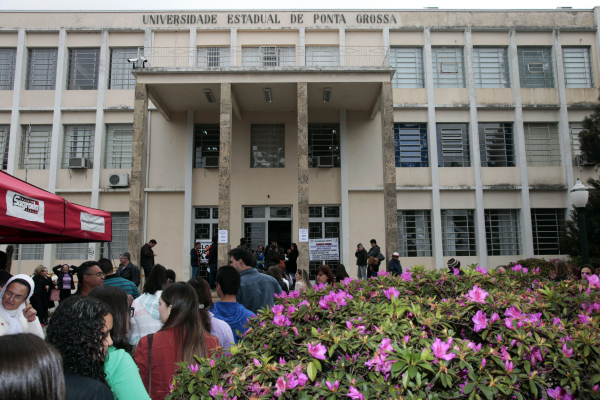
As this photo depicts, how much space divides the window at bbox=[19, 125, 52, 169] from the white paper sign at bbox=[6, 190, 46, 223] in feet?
44.9

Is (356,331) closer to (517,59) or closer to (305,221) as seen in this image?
(305,221)

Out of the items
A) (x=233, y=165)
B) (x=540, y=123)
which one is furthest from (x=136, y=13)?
(x=540, y=123)

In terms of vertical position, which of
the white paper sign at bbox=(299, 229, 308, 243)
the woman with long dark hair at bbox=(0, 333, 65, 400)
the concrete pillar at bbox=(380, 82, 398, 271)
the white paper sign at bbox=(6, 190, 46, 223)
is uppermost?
the concrete pillar at bbox=(380, 82, 398, 271)

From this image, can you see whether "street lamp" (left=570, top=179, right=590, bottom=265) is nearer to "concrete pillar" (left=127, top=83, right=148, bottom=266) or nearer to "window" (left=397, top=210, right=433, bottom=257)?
"window" (left=397, top=210, right=433, bottom=257)

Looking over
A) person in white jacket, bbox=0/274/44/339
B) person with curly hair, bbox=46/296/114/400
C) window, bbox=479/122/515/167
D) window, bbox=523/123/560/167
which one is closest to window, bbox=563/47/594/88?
window, bbox=523/123/560/167

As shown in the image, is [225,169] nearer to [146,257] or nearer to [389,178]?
[146,257]

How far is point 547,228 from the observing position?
1738cm

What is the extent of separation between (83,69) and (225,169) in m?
8.85

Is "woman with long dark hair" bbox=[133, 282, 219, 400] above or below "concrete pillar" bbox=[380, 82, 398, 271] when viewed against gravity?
below

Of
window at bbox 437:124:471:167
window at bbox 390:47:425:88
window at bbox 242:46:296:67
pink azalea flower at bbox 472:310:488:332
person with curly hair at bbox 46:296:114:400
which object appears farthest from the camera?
window at bbox 390:47:425:88

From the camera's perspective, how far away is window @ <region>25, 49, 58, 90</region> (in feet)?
59.2

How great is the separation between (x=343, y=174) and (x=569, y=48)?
36.8 feet

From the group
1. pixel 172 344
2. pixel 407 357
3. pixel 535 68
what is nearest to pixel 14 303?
pixel 172 344

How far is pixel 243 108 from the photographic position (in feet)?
57.2
